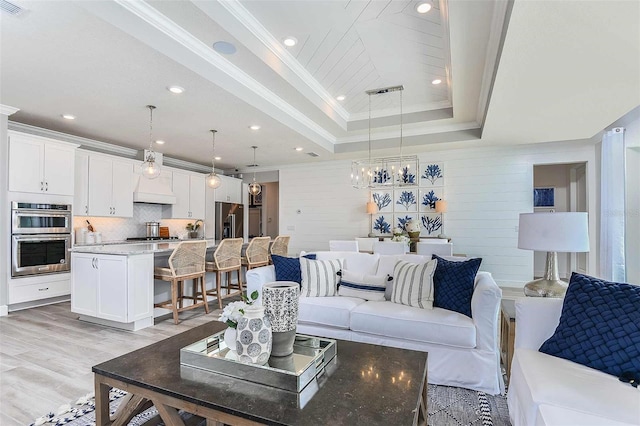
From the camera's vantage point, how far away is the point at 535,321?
76.7 inches

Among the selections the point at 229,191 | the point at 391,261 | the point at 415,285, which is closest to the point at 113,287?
the point at 391,261

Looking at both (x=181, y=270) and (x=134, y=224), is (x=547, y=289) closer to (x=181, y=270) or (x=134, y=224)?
(x=181, y=270)

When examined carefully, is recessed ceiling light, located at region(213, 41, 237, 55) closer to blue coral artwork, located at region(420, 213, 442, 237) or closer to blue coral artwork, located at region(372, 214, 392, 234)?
blue coral artwork, located at region(372, 214, 392, 234)

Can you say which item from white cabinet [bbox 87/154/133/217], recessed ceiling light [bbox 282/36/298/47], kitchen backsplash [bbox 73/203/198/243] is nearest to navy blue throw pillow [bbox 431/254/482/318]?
recessed ceiling light [bbox 282/36/298/47]

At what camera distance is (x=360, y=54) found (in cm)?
366

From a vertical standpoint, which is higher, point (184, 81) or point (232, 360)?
point (184, 81)

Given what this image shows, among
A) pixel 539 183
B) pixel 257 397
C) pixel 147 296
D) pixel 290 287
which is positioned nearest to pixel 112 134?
pixel 147 296

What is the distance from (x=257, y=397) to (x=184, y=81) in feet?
10.3

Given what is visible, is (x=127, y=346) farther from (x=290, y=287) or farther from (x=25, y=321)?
(x=290, y=287)

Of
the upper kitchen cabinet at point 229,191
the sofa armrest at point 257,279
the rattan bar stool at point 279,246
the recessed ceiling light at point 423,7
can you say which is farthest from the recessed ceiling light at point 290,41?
the upper kitchen cabinet at point 229,191

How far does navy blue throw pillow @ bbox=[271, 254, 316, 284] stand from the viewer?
128 inches

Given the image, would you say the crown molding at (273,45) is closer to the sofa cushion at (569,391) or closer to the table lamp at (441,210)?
the table lamp at (441,210)

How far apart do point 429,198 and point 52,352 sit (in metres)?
6.12

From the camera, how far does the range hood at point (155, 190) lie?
20.7 ft
